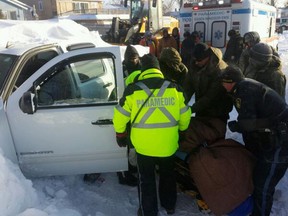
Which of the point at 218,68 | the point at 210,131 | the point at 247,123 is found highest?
the point at 218,68

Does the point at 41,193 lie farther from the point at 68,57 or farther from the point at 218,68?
the point at 218,68

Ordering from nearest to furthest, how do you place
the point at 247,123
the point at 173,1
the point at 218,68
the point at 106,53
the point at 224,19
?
the point at 247,123
the point at 106,53
the point at 218,68
the point at 224,19
the point at 173,1

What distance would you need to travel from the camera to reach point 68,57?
3258mm

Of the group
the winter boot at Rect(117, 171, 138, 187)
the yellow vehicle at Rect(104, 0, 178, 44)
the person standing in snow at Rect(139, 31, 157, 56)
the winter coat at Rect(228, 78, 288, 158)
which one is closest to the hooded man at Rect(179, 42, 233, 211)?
the winter coat at Rect(228, 78, 288, 158)

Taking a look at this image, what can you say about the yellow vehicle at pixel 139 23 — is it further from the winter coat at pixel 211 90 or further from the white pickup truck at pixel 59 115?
the white pickup truck at pixel 59 115

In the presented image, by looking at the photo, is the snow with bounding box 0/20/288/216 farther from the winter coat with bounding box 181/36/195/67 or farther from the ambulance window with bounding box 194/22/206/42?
the ambulance window with bounding box 194/22/206/42

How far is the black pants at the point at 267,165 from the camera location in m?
2.80

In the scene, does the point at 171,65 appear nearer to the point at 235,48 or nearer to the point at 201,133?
the point at 201,133

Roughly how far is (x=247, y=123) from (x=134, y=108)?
3.24 ft

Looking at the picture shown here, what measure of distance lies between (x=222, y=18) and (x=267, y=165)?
7539mm

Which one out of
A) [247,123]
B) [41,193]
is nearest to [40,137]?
[41,193]

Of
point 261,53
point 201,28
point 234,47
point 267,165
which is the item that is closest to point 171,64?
point 261,53

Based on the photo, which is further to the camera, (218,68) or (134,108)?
(218,68)

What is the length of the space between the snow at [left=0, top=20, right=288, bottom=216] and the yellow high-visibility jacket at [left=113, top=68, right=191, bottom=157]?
877mm
